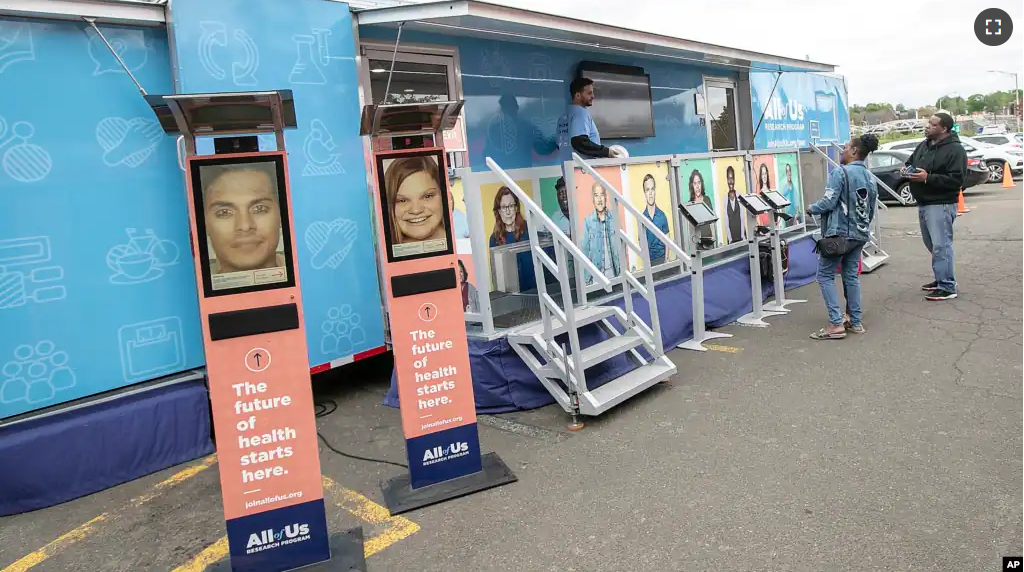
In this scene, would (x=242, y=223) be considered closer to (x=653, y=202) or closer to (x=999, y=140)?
(x=653, y=202)

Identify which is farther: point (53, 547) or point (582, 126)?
point (582, 126)

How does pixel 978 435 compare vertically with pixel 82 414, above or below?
below

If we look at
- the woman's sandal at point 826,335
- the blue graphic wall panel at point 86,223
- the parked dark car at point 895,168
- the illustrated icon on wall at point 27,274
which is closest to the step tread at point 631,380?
the woman's sandal at point 826,335

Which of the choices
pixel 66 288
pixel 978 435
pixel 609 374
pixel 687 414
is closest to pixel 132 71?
pixel 66 288

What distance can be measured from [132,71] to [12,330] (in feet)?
5.62

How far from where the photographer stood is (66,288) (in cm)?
432

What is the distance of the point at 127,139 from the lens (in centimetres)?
452

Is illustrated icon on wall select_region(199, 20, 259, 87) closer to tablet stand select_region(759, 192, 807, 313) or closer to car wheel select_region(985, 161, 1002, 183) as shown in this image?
tablet stand select_region(759, 192, 807, 313)

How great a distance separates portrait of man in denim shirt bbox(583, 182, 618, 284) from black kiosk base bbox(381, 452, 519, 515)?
227cm

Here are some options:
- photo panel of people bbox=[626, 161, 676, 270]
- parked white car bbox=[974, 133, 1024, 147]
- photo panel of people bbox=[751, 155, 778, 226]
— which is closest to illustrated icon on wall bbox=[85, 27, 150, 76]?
photo panel of people bbox=[626, 161, 676, 270]

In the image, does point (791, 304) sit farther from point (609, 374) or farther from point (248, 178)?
point (248, 178)

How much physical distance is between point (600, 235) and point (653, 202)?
1.03 metres

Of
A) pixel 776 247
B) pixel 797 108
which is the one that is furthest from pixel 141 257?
pixel 797 108

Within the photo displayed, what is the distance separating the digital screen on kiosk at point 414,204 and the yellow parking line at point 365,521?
1326 millimetres
